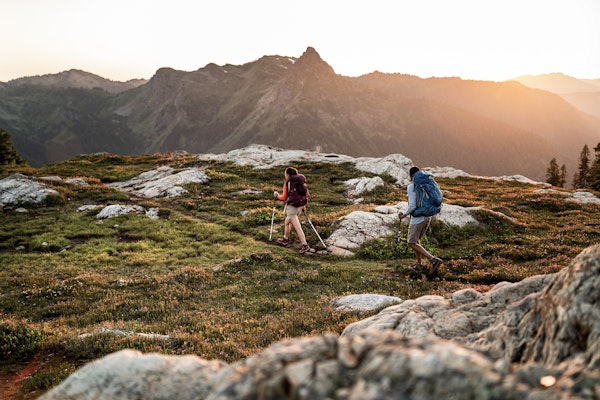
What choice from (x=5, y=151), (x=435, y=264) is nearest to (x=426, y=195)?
(x=435, y=264)

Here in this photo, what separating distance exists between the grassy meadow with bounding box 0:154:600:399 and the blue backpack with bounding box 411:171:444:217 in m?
3.25

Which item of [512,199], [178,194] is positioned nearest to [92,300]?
[178,194]

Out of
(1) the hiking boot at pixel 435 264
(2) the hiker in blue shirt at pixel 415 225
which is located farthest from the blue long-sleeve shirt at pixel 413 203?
(1) the hiking boot at pixel 435 264

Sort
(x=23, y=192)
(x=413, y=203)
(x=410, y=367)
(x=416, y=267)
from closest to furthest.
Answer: (x=410, y=367) < (x=413, y=203) < (x=416, y=267) < (x=23, y=192)

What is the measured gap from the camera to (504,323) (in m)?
5.32

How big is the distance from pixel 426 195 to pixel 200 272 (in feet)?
37.8

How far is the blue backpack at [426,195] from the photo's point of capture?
1527cm

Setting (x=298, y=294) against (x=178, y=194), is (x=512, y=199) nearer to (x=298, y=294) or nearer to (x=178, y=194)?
(x=298, y=294)

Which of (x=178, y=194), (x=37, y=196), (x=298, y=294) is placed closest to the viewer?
(x=298, y=294)

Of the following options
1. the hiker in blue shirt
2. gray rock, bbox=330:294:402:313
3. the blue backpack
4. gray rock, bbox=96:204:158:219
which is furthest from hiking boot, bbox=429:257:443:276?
gray rock, bbox=96:204:158:219

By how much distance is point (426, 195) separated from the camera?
50.2 ft

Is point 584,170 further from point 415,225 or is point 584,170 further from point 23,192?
point 23,192

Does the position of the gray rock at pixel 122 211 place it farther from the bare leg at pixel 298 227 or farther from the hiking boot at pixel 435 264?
the hiking boot at pixel 435 264

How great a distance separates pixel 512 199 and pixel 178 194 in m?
36.0
